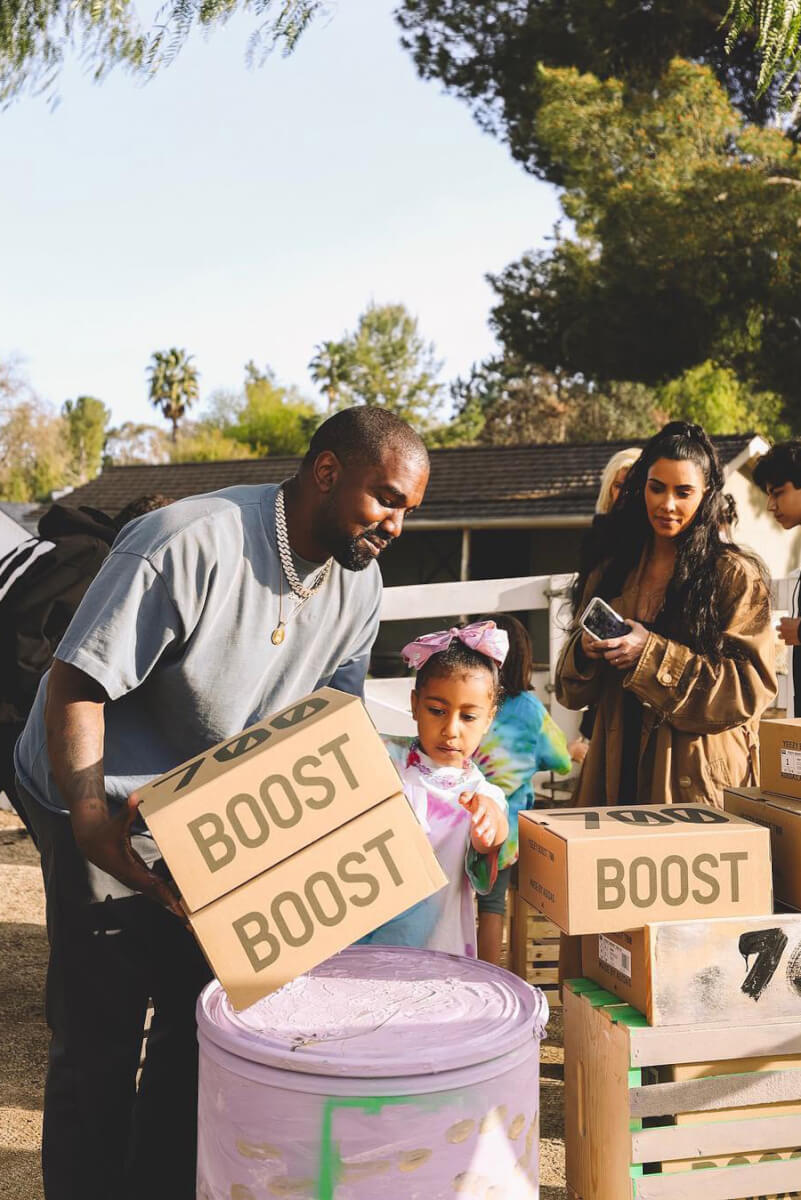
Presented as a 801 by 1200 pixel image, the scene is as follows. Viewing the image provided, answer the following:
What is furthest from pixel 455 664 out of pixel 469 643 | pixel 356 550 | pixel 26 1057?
pixel 26 1057

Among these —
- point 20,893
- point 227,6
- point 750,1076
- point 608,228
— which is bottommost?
point 20,893

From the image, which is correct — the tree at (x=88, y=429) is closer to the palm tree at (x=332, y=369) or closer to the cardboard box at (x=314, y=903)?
the palm tree at (x=332, y=369)

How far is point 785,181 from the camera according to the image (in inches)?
749

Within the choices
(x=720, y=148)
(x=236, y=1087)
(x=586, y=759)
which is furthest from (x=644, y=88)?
(x=236, y=1087)

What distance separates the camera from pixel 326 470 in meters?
2.11

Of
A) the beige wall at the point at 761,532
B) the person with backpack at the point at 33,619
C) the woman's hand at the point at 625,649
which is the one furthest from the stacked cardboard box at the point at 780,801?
the beige wall at the point at 761,532

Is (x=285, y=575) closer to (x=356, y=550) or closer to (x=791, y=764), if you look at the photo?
(x=356, y=550)

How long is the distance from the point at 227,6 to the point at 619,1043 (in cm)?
→ 351

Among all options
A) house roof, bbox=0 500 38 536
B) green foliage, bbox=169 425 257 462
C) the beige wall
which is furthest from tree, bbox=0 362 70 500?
the beige wall

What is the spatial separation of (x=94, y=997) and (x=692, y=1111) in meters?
1.23

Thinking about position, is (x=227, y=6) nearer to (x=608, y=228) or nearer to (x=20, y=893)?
(x=20, y=893)

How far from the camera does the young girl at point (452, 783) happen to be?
2594 mm

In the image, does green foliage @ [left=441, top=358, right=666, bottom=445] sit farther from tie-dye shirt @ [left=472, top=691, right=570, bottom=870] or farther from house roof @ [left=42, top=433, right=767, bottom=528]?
tie-dye shirt @ [left=472, top=691, right=570, bottom=870]

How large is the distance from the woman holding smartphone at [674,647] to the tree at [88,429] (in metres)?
61.5
